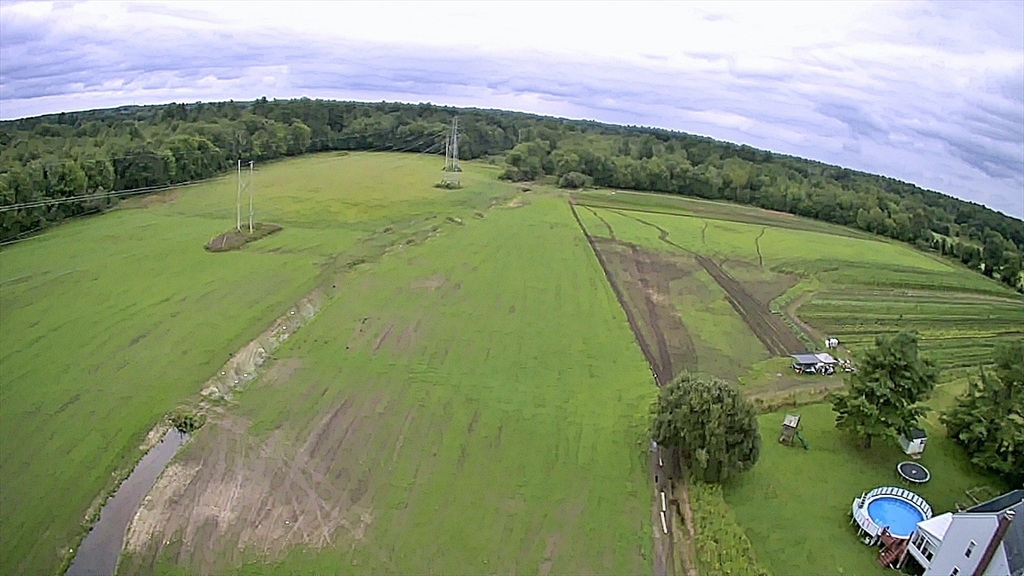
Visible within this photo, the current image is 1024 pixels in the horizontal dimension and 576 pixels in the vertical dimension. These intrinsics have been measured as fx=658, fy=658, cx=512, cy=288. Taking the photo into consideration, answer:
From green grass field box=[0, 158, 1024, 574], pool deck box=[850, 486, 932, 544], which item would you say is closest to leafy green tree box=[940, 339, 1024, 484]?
green grass field box=[0, 158, 1024, 574]

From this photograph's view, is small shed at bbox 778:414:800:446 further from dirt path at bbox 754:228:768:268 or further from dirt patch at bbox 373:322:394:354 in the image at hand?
dirt path at bbox 754:228:768:268

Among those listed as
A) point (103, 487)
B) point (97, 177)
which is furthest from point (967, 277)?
point (97, 177)

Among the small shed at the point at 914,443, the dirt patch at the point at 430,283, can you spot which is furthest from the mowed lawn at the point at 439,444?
the small shed at the point at 914,443

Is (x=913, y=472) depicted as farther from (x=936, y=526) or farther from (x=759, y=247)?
(x=759, y=247)

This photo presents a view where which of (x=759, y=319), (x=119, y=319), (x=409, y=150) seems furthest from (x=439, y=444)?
(x=409, y=150)

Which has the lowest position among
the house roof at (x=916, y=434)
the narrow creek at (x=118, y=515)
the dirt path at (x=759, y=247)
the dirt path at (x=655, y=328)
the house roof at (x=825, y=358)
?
the narrow creek at (x=118, y=515)

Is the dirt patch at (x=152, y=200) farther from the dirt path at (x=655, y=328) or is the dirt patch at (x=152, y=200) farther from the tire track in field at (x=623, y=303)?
the dirt path at (x=655, y=328)

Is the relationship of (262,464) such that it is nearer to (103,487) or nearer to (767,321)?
(103,487)
